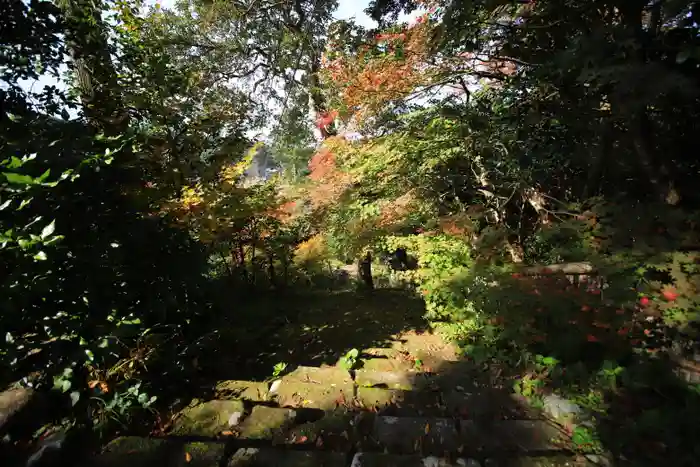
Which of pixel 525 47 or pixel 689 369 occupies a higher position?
pixel 525 47

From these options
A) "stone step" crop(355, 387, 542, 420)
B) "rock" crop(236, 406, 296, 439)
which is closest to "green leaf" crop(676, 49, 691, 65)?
"stone step" crop(355, 387, 542, 420)

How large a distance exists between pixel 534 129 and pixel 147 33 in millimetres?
4908

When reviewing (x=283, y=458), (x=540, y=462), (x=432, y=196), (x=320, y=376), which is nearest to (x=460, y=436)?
(x=540, y=462)

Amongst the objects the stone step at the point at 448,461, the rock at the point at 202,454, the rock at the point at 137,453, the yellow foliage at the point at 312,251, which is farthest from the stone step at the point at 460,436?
the yellow foliage at the point at 312,251

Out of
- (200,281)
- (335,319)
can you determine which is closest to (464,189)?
(335,319)

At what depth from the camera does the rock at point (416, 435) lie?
6.86 feet

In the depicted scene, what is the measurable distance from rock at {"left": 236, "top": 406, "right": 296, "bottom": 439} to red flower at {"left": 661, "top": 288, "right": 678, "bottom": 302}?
2.83m

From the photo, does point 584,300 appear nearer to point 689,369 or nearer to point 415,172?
point 689,369

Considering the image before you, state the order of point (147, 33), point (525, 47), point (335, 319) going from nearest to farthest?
1. point (525, 47)
2. point (147, 33)
3. point (335, 319)

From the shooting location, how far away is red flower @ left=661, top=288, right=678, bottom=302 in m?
2.64

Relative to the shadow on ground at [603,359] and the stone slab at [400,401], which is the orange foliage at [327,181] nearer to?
the shadow on ground at [603,359]

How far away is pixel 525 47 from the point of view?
3.83m

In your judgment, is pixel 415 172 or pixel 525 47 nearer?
pixel 525 47

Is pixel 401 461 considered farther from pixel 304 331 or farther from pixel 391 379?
pixel 304 331
